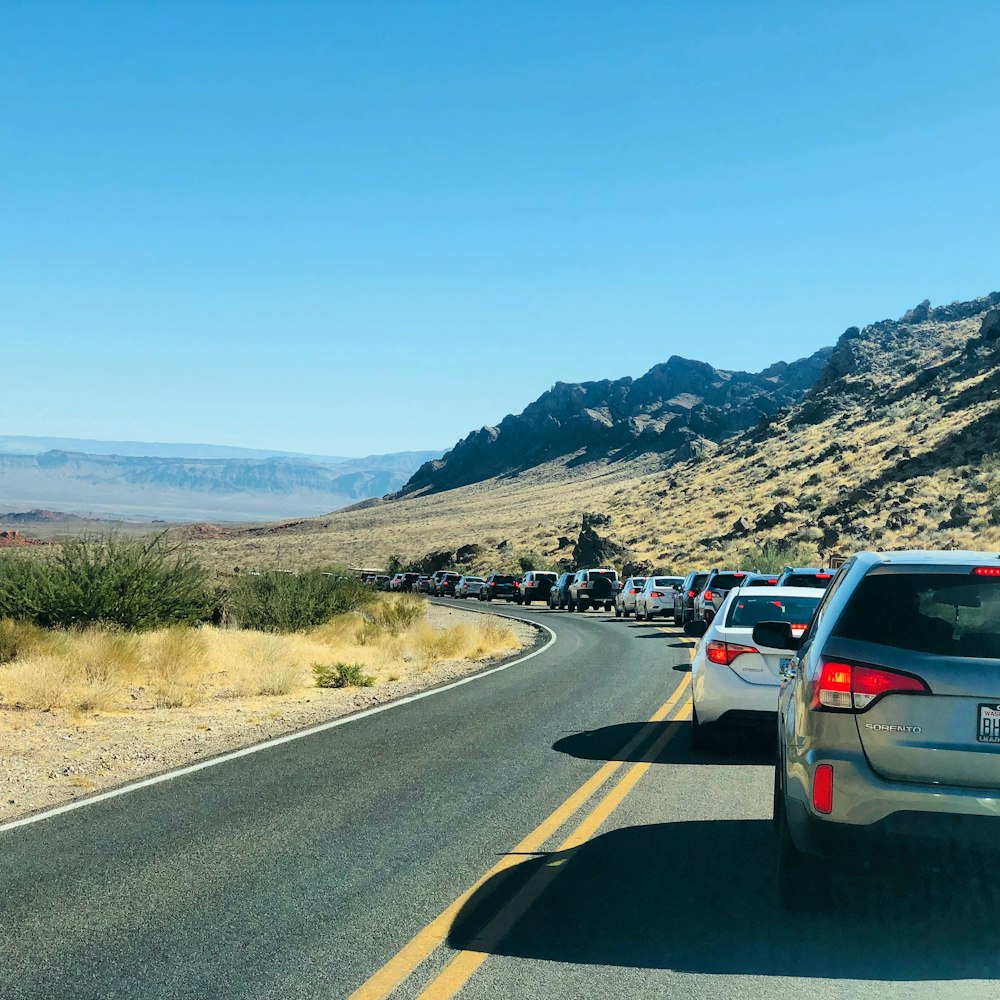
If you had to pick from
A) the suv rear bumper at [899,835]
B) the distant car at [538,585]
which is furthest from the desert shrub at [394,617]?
the suv rear bumper at [899,835]

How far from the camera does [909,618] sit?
540 centimetres

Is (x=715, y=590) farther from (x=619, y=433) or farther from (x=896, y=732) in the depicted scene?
(x=619, y=433)

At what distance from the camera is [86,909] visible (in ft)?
19.8

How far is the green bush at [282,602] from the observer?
27.2m

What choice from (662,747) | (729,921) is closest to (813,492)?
(662,747)

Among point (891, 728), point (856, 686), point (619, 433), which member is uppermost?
point (619, 433)

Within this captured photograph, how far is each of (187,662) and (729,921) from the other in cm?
1390

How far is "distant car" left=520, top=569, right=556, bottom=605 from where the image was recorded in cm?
5396

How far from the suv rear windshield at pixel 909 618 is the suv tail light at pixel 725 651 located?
5138 millimetres

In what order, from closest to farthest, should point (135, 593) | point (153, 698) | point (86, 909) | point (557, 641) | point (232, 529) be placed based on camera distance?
point (86, 909), point (153, 698), point (135, 593), point (557, 641), point (232, 529)

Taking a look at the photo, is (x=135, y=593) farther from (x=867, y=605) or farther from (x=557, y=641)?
(x=867, y=605)

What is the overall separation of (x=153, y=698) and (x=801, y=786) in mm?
12188

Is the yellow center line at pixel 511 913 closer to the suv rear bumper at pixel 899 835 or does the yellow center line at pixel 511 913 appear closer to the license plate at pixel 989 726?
the suv rear bumper at pixel 899 835

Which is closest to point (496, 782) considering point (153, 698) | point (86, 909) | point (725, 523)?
point (86, 909)
